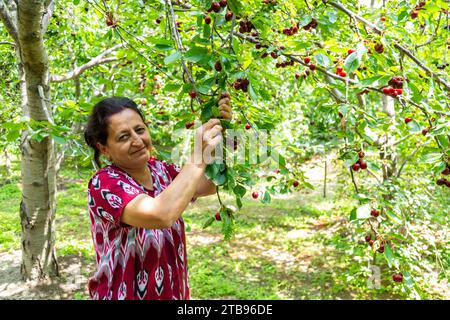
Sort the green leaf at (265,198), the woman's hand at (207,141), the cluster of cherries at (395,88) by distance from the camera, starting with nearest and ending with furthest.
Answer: the woman's hand at (207,141) → the cluster of cherries at (395,88) → the green leaf at (265,198)

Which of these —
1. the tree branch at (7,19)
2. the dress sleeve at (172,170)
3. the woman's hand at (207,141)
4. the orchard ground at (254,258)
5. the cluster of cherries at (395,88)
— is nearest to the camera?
the woman's hand at (207,141)

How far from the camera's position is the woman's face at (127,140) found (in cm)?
150

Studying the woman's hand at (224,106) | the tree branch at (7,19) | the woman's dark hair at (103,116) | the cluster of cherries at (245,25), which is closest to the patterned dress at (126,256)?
the woman's dark hair at (103,116)

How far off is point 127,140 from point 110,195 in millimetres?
240

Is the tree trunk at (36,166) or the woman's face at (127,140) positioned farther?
the tree trunk at (36,166)

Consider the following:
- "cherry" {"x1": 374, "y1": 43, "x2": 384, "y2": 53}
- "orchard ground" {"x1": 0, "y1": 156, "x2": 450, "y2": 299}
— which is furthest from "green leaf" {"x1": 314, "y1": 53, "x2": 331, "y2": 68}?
"orchard ground" {"x1": 0, "y1": 156, "x2": 450, "y2": 299}

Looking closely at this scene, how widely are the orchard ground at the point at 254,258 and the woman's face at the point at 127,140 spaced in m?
1.65

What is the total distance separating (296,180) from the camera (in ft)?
7.72

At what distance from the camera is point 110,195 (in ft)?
4.49

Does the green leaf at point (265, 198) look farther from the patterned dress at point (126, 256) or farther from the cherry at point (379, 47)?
the cherry at point (379, 47)

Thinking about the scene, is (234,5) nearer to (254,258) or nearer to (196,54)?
(196,54)

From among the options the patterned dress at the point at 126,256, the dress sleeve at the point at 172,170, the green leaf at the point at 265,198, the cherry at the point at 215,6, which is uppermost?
the cherry at the point at 215,6
